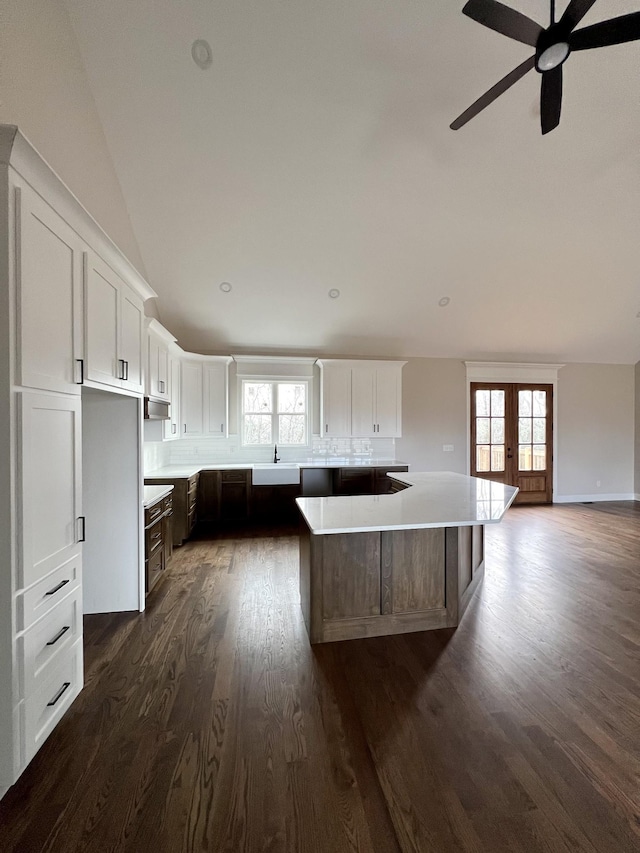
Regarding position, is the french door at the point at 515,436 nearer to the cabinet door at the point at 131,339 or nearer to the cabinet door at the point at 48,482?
the cabinet door at the point at 131,339

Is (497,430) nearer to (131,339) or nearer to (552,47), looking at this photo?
(552,47)

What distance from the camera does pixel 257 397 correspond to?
5895 mm

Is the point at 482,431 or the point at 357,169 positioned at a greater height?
the point at 357,169

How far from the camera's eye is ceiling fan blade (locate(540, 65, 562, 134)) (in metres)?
2.20

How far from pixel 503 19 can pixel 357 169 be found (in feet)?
5.69

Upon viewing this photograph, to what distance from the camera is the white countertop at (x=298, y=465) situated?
458 centimetres

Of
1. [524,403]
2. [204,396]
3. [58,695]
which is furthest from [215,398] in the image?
[524,403]

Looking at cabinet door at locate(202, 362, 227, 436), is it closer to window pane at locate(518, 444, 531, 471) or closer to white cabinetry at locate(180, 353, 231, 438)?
white cabinetry at locate(180, 353, 231, 438)

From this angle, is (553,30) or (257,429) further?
(257,429)

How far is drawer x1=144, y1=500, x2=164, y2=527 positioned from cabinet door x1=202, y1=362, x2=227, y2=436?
2.28m

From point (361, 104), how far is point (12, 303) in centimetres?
298

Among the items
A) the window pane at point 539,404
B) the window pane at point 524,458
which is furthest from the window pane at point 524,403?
the window pane at point 524,458

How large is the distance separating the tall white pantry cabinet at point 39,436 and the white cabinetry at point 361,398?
396 centimetres

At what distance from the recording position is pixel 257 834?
124 cm
